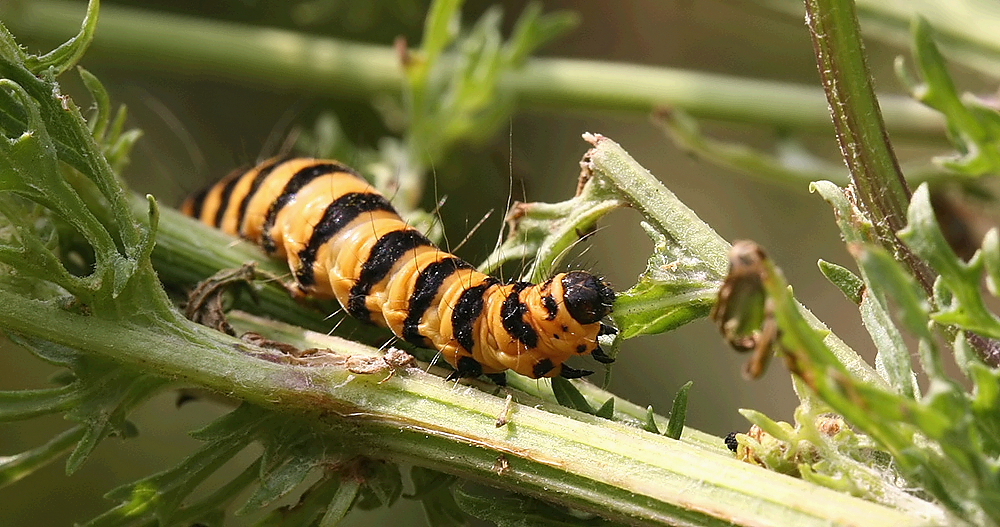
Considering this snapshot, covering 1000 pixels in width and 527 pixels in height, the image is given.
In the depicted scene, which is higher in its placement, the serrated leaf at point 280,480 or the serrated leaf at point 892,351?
the serrated leaf at point 892,351

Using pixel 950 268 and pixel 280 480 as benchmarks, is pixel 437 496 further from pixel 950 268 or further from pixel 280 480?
pixel 950 268

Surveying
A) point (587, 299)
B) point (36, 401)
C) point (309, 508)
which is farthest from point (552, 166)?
point (36, 401)

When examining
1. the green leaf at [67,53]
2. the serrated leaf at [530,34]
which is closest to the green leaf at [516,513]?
the green leaf at [67,53]

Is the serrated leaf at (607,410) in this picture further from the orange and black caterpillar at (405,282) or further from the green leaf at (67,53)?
Result: the green leaf at (67,53)

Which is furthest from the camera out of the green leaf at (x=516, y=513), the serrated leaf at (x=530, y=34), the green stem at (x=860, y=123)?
the serrated leaf at (x=530, y=34)

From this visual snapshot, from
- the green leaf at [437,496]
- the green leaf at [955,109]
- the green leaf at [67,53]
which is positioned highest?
the green leaf at [67,53]

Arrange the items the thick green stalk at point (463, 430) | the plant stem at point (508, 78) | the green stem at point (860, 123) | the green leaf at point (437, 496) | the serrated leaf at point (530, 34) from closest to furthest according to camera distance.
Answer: the thick green stalk at point (463, 430) < the green stem at point (860, 123) < the green leaf at point (437, 496) < the serrated leaf at point (530, 34) < the plant stem at point (508, 78)

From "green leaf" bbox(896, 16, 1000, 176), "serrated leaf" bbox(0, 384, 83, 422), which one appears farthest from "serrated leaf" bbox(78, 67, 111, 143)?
"green leaf" bbox(896, 16, 1000, 176)
